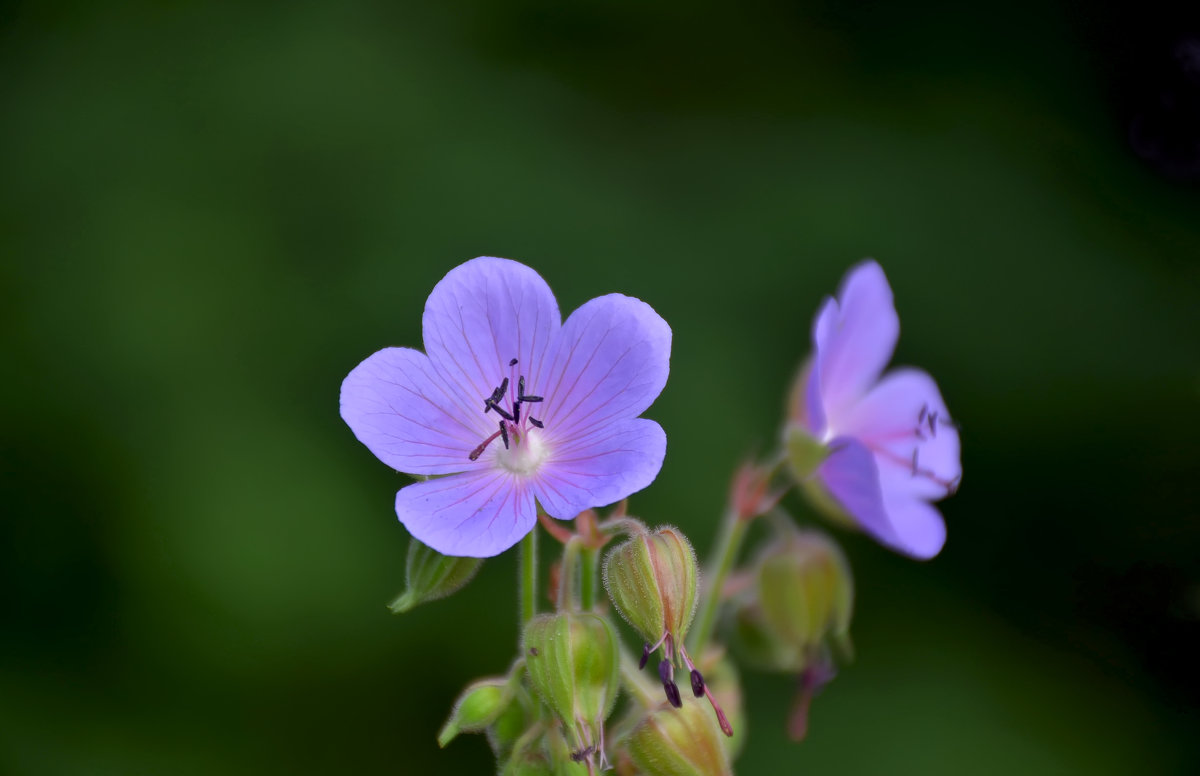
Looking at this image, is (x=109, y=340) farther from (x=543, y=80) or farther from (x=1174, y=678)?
(x=1174, y=678)

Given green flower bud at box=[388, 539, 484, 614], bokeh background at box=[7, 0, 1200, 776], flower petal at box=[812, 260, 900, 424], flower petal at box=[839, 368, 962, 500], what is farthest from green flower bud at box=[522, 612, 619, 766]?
bokeh background at box=[7, 0, 1200, 776]

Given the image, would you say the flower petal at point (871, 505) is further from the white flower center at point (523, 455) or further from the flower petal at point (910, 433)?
the white flower center at point (523, 455)

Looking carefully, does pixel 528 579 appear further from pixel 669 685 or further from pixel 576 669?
pixel 669 685

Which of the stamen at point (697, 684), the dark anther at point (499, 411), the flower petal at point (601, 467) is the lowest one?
the stamen at point (697, 684)

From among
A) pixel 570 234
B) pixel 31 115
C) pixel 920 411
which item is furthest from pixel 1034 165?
pixel 31 115

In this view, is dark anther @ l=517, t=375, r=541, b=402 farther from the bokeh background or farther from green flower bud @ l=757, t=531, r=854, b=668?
the bokeh background

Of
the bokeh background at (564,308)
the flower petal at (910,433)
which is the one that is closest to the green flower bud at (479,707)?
the flower petal at (910,433)
